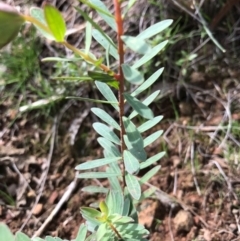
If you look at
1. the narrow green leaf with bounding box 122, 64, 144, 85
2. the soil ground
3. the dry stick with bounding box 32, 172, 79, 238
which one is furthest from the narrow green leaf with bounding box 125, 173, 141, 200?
the dry stick with bounding box 32, 172, 79, 238

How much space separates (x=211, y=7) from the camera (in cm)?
183

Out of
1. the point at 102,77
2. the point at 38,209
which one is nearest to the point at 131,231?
the point at 102,77

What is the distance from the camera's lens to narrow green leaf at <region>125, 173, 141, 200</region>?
41.2 inches

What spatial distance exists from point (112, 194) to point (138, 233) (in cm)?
11

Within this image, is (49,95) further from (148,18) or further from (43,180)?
(148,18)

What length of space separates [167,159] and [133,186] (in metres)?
0.62

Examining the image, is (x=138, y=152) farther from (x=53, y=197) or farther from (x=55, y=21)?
(x=53, y=197)

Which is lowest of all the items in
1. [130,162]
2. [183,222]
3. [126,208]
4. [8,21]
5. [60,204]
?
[183,222]

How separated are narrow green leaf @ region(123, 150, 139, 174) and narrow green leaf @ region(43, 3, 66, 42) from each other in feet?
1.12

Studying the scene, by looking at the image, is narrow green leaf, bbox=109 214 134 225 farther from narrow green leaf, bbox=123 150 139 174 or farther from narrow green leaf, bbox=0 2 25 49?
narrow green leaf, bbox=0 2 25 49

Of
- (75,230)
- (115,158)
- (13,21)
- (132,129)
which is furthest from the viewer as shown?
(75,230)

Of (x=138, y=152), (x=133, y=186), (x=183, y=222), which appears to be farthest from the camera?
(x=183, y=222)

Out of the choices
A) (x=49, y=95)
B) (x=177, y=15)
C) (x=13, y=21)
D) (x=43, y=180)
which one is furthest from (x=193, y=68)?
(x=13, y=21)

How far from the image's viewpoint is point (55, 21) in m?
0.72
